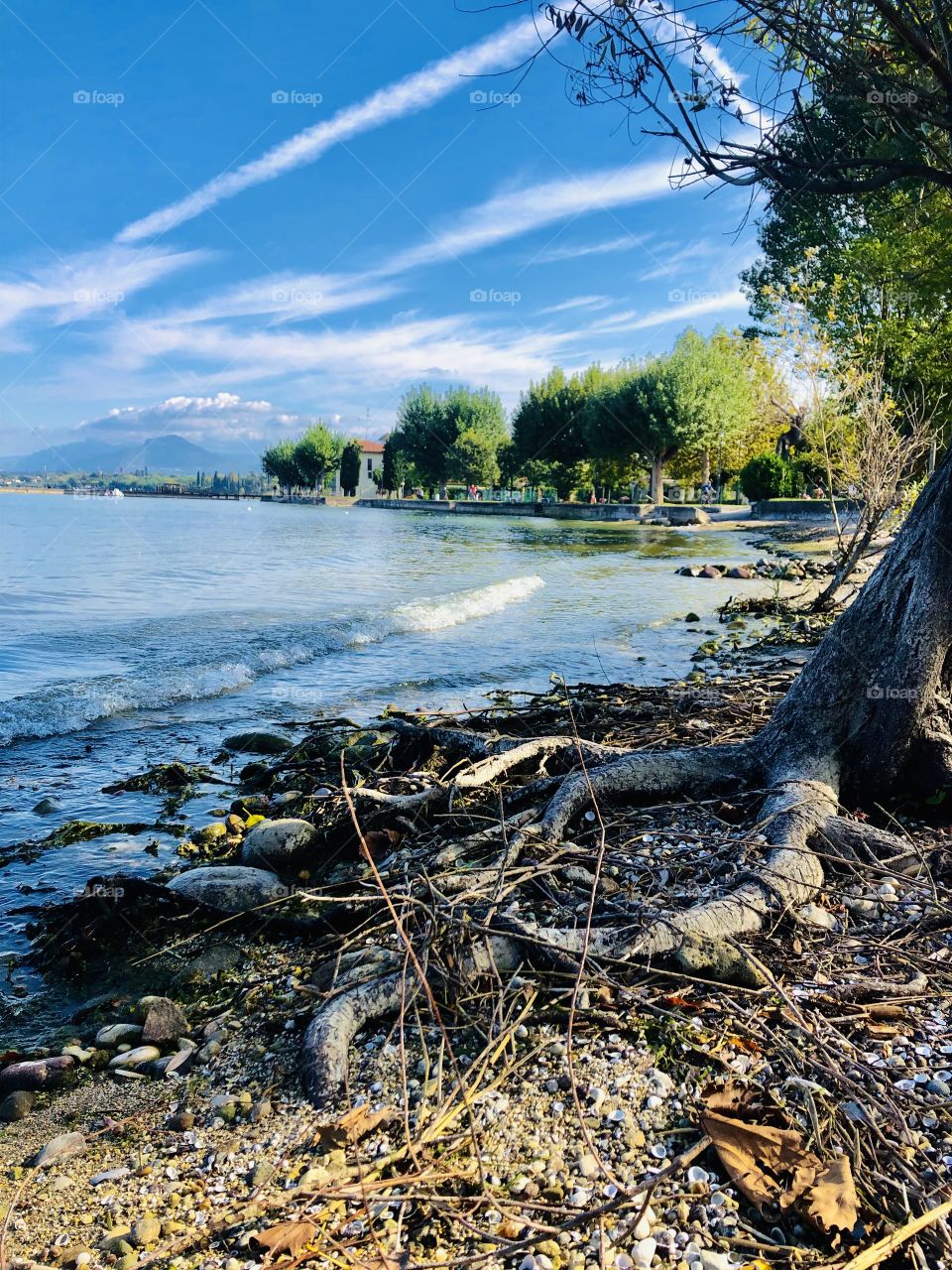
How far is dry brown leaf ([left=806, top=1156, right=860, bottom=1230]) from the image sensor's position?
2.24 metres

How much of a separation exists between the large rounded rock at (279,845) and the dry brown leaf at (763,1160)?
3.45 metres

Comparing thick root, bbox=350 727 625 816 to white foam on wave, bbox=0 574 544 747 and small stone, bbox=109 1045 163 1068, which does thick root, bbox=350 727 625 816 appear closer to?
small stone, bbox=109 1045 163 1068

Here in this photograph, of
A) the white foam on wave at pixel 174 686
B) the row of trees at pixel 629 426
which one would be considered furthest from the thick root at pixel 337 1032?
the row of trees at pixel 629 426

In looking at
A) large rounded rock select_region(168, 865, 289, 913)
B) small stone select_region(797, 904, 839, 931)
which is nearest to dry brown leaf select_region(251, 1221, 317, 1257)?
small stone select_region(797, 904, 839, 931)

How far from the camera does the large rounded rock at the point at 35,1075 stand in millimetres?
3422

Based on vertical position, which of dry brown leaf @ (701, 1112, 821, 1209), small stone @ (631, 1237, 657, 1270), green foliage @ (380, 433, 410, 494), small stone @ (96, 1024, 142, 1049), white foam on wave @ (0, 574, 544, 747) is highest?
green foliage @ (380, 433, 410, 494)

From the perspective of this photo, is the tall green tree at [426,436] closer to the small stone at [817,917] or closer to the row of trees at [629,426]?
the row of trees at [629,426]

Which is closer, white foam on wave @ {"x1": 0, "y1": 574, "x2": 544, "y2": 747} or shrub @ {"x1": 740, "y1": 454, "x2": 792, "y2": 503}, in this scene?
white foam on wave @ {"x1": 0, "y1": 574, "x2": 544, "y2": 747}

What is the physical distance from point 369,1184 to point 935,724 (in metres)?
4.13

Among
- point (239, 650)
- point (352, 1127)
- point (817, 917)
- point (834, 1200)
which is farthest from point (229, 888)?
point (239, 650)

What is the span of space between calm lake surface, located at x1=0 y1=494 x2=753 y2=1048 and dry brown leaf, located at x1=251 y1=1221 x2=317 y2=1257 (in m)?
3.18

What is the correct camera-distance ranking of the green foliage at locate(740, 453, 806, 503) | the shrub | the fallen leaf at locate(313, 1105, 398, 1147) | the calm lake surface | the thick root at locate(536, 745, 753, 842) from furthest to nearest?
the shrub → the green foliage at locate(740, 453, 806, 503) → the calm lake surface → the thick root at locate(536, 745, 753, 842) → the fallen leaf at locate(313, 1105, 398, 1147)

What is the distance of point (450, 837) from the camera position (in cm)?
491

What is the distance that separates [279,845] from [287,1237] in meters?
3.30
